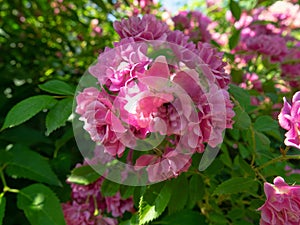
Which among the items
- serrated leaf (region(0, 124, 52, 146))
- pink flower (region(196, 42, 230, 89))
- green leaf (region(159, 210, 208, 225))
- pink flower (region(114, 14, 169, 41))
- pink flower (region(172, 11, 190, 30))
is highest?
pink flower (region(114, 14, 169, 41))

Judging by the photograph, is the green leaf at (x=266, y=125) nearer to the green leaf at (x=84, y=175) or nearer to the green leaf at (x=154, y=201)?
the green leaf at (x=154, y=201)

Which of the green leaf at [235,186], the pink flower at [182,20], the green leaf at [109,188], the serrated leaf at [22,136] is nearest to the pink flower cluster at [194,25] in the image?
the pink flower at [182,20]

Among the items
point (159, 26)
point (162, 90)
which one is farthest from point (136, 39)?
point (162, 90)

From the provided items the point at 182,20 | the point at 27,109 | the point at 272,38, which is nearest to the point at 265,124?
the point at 27,109

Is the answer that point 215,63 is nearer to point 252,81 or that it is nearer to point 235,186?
point 235,186

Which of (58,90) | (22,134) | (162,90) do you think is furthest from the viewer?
(22,134)

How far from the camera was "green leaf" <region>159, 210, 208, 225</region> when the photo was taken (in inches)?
36.9

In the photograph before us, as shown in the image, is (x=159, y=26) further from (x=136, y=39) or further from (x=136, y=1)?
(x=136, y=1)

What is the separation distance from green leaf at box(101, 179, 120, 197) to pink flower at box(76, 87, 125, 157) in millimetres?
256

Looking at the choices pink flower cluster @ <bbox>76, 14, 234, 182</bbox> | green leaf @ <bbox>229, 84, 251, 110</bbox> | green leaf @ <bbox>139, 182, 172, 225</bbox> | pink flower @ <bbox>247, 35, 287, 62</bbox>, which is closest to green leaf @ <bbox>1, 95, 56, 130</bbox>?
pink flower cluster @ <bbox>76, 14, 234, 182</bbox>

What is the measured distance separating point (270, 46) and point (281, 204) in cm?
84

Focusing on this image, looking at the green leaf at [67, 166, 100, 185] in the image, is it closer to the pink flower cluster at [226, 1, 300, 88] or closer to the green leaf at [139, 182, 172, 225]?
the green leaf at [139, 182, 172, 225]

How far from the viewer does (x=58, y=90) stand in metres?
0.92

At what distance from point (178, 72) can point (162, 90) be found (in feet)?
0.17
